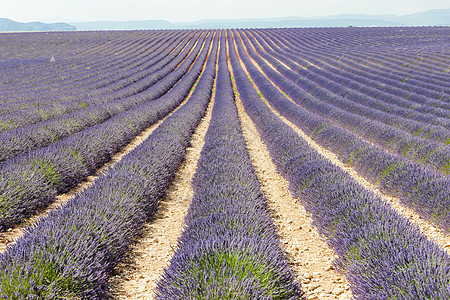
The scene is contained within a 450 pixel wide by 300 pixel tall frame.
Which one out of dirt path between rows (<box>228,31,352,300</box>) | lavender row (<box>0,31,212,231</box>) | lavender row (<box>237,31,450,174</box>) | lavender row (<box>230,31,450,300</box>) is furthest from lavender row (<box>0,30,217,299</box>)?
lavender row (<box>237,31,450,174</box>)

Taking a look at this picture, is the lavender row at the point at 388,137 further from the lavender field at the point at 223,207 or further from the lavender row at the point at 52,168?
the lavender row at the point at 52,168

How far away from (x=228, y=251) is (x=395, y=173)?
4048 mm

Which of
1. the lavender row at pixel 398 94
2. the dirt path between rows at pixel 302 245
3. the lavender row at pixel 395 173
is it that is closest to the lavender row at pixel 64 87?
the dirt path between rows at pixel 302 245

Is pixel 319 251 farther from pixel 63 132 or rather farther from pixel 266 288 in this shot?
pixel 63 132

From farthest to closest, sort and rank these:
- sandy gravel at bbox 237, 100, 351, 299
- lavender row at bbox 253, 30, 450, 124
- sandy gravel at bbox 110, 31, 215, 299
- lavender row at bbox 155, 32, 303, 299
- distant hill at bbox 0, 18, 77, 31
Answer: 1. distant hill at bbox 0, 18, 77, 31
2. lavender row at bbox 253, 30, 450, 124
3. sandy gravel at bbox 237, 100, 351, 299
4. sandy gravel at bbox 110, 31, 215, 299
5. lavender row at bbox 155, 32, 303, 299

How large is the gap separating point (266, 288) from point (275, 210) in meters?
2.59

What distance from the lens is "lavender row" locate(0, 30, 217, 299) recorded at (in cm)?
251

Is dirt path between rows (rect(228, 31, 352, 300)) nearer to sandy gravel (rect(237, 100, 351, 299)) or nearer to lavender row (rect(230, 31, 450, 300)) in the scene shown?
sandy gravel (rect(237, 100, 351, 299))

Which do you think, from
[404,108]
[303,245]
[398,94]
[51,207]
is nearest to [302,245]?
[303,245]

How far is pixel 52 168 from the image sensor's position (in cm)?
537

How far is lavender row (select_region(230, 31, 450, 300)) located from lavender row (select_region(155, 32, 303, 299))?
0.66 metres

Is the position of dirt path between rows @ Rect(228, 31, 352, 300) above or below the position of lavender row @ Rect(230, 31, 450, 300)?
below

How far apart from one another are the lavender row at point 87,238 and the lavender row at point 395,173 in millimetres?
3718

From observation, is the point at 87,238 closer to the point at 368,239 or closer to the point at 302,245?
the point at 302,245
